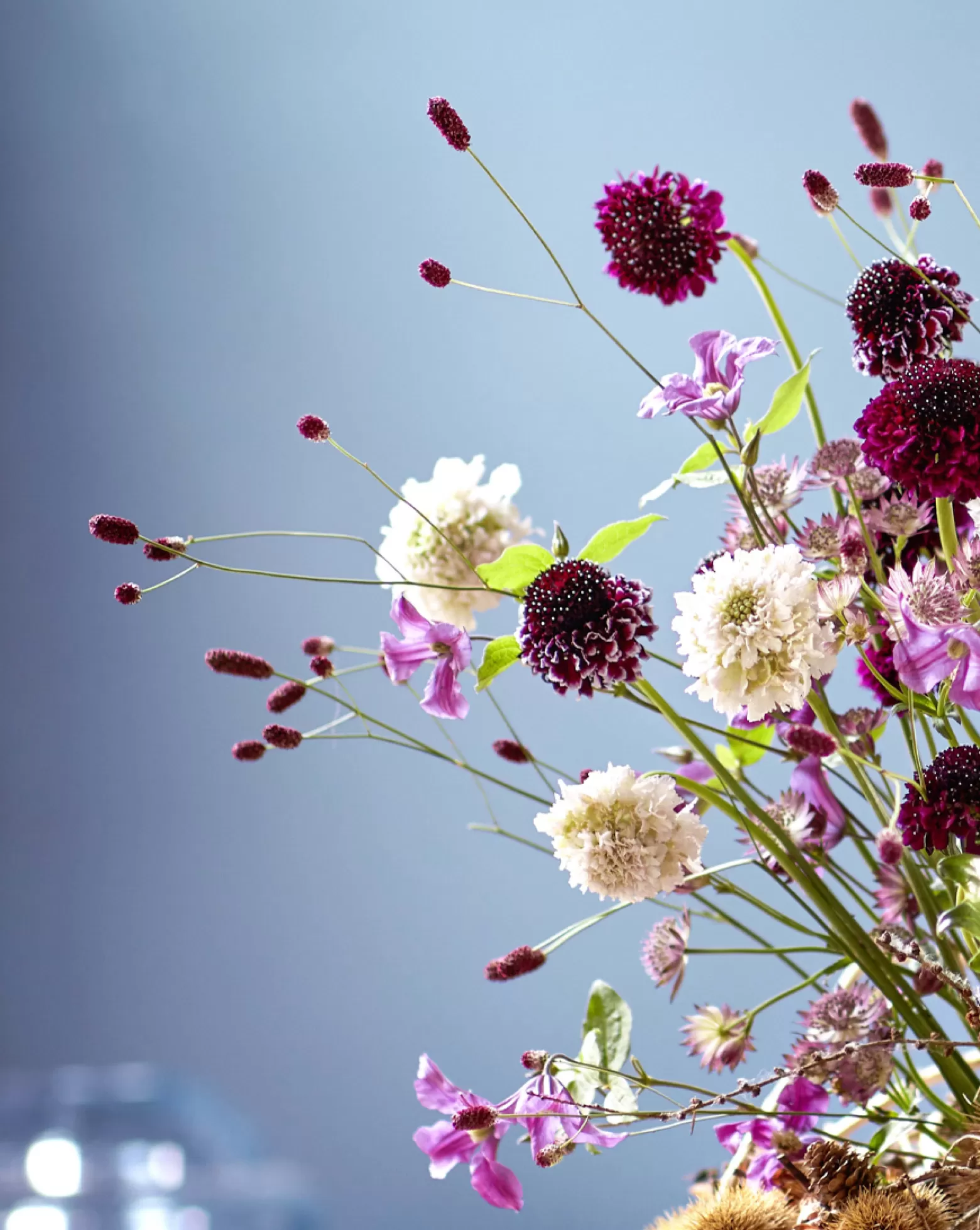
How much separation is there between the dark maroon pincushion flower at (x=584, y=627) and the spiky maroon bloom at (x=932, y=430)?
0.30 ft

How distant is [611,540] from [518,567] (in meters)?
0.04

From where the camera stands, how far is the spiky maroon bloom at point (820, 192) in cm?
40

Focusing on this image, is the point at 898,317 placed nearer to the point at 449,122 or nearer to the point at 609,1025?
the point at 449,122

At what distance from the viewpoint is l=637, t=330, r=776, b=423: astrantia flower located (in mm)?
422

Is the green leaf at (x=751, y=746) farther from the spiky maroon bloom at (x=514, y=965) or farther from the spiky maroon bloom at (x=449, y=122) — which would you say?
the spiky maroon bloom at (x=449, y=122)

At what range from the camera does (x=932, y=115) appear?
1333mm

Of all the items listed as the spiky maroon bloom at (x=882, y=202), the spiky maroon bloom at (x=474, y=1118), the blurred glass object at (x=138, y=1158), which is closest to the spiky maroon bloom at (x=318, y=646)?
the spiky maroon bloom at (x=474, y=1118)

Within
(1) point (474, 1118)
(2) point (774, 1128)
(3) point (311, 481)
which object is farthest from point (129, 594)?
(3) point (311, 481)

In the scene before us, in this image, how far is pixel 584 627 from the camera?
38 centimetres

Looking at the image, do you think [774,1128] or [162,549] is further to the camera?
[774,1128]

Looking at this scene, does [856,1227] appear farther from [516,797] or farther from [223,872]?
[223,872]

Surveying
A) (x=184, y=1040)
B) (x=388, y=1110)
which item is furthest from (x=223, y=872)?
(x=388, y=1110)

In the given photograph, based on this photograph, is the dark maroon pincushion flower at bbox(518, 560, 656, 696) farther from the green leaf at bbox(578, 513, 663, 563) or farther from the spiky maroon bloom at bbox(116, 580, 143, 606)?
the spiky maroon bloom at bbox(116, 580, 143, 606)

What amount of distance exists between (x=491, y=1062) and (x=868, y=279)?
165 centimetres
